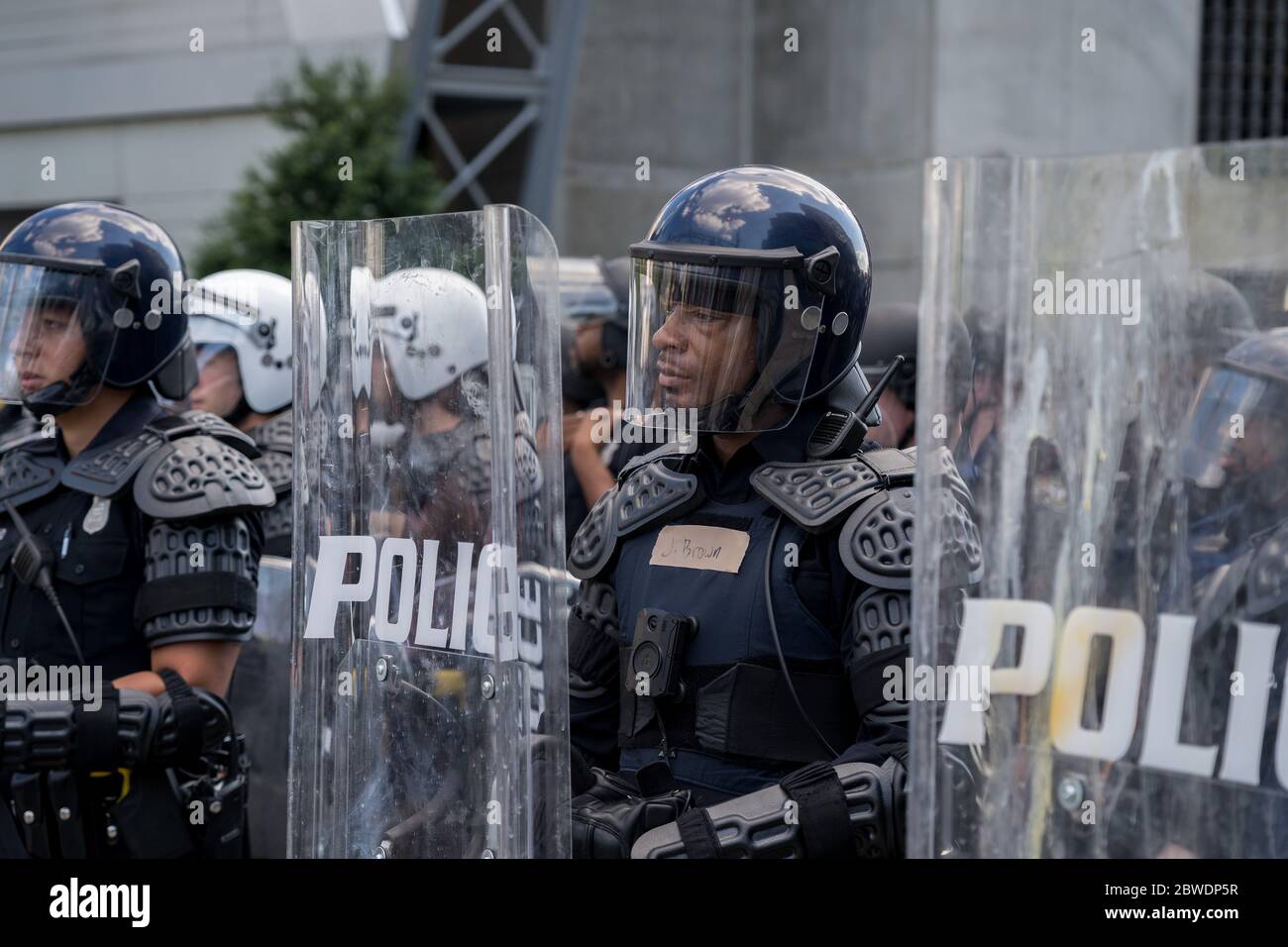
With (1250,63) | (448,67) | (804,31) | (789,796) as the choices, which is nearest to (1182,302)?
(789,796)

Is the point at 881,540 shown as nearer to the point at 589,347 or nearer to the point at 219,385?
the point at 219,385

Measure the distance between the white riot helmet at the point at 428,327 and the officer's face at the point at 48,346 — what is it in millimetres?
1241

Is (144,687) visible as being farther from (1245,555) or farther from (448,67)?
(448,67)

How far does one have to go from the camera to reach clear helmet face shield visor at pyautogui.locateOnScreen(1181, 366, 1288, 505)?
189 cm

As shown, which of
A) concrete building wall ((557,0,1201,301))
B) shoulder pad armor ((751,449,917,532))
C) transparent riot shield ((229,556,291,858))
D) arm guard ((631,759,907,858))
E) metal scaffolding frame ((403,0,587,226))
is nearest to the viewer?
arm guard ((631,759,907,858))

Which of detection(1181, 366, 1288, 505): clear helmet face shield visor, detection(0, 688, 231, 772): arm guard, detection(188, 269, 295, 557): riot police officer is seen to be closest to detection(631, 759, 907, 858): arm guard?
detection(1181, 366, 1288, 505): clear helmet face shield visor

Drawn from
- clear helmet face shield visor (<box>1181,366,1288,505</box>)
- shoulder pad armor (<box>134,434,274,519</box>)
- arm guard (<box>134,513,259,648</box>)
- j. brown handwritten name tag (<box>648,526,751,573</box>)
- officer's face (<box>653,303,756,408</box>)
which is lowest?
arm guard (<box>134,513,259,648</box>)

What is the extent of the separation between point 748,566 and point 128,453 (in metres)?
1.57

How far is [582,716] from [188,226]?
10.9 metres

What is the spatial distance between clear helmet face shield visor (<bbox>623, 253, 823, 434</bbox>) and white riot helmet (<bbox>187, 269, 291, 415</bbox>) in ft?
9.12

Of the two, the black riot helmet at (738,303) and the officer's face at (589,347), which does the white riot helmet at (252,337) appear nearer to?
the officer's face at (589,347)

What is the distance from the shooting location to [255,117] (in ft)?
41.8

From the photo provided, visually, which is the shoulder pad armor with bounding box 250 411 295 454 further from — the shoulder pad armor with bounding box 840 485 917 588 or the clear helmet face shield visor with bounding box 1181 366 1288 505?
the clear helmet face shield visor with bounding box 1181 366 1288 505

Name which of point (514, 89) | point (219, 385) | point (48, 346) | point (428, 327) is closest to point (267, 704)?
point (48, 346)
